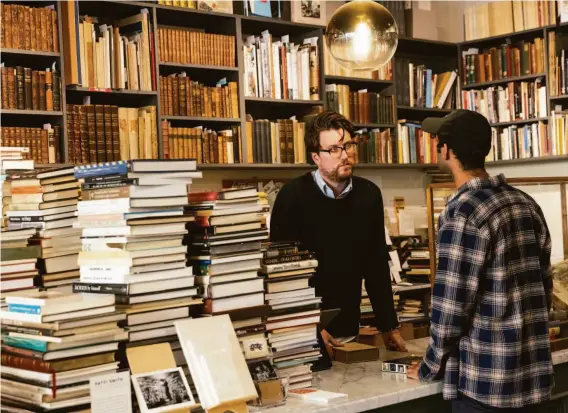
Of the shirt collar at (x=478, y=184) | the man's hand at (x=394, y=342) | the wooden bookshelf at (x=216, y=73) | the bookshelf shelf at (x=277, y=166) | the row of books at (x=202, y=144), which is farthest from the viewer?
the bookshelf shelf at (x=277, y=166)

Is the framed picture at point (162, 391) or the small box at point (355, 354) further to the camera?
the small box at point (355, 354)

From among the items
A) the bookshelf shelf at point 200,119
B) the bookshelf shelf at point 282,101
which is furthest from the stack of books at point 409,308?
the bookshelf shelf at point 200,119

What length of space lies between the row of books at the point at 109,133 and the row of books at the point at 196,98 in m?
0.15

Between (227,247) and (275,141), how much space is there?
306 cm

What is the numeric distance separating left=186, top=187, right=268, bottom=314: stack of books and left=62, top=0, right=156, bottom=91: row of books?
2306 millimetres

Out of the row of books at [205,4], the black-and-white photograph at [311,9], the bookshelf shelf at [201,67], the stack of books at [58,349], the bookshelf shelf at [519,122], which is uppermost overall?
the black-and-white photograph at [311,9]

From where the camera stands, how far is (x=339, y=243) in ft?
10.5

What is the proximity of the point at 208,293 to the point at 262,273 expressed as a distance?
0.68 feet

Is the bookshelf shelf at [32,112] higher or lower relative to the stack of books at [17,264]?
higher

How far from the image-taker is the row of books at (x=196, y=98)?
15.6ft

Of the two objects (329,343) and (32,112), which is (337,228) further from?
(32,112)

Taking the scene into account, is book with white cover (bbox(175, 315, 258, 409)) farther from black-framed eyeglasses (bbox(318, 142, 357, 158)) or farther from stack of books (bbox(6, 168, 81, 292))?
black-framed eyeglasses (bbox(318, 142, 357, 158))

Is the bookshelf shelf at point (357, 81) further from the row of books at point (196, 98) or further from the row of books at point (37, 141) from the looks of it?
the row of books at point (37, 141)

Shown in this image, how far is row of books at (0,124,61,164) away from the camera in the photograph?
419 cm
